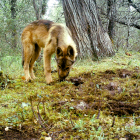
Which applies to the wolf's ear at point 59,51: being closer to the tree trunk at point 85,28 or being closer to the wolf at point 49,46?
the wolf at point 49,46

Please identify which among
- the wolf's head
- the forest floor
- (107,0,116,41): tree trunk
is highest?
(107,0,116,41): tree trunk

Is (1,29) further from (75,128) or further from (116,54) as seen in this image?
(75,128)

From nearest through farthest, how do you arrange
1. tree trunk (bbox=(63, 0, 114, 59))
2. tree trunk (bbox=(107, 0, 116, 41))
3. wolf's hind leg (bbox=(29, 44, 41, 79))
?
wolf's hind leg (bbox=(29, 44, 41, 79))
tree trunk (bbox=(63, 0, 114, 59))
tree trunk (bbox=(107, 0, 116, 41))

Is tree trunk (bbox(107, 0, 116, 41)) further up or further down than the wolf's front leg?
further up

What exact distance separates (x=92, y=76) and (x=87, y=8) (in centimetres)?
393

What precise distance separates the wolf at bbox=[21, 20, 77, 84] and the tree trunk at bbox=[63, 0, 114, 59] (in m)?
1.94

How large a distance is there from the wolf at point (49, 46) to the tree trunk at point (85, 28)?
1.94 metres

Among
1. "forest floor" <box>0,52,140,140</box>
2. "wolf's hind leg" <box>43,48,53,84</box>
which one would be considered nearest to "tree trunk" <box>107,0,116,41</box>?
"wolf's hind leg" <box>43,48,53,84</box>

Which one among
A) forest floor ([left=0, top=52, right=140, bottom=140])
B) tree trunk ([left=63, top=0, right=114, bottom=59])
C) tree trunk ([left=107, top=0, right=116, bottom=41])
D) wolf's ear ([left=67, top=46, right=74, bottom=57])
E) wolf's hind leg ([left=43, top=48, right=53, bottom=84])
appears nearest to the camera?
forest floor ([left=0, top=52, right=140, bottom=140])

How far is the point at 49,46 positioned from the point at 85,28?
3095mm

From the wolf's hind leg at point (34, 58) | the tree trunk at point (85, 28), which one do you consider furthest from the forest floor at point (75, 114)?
the tree trunk at point (85, 28)

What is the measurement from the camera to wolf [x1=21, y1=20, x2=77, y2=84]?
4.42 meters

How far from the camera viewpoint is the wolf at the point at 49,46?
4421mm

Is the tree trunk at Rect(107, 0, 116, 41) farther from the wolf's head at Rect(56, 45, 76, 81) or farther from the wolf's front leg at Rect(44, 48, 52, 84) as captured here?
the wolf's head at Rect(56, 45, 76, 81)
